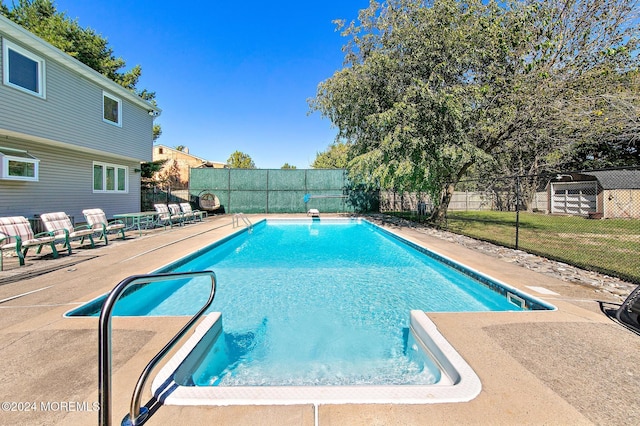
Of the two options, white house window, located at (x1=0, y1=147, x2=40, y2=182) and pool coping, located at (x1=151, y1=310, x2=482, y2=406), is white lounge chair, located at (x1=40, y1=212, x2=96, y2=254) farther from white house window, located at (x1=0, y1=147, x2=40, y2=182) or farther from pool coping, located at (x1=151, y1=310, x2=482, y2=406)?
pool coping, located at (x1=151, y1=310, x2=482, y2=406)

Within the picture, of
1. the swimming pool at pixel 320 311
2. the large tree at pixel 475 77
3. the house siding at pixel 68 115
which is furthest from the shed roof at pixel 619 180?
the house siding at pixel 68 115

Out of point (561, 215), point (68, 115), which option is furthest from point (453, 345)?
point (561, 215)

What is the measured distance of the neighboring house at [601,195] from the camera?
1423 cm

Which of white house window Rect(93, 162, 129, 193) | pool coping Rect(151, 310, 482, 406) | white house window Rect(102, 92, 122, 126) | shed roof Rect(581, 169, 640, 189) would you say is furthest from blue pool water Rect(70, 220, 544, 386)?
shed roof Rect(581, 169, 640, 189)

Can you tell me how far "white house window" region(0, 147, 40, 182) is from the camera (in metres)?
6.60

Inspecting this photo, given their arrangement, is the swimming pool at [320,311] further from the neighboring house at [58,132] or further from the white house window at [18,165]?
the neighboring house at [58,132]

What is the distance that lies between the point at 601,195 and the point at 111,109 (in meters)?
A: 21.7

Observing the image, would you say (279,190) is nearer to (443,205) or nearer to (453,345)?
(443,205)

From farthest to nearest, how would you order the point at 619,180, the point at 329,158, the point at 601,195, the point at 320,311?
the point at 329,158
the point at 619,180
the point at 601,195
the point at 320,311

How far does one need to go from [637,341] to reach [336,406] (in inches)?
103

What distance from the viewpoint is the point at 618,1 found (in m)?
7.10

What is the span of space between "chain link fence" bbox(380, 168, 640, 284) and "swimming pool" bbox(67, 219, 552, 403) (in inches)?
93.7

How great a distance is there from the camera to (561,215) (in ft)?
54.9

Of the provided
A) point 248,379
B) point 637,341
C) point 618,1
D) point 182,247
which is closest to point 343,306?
point 248,379
